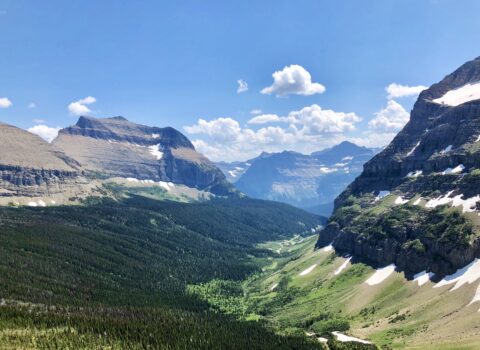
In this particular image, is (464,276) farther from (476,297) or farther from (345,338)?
(345,338)

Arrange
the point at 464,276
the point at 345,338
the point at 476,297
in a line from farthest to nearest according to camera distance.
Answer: the point at 464,276 < the point at 345,338 < the point at 476,297

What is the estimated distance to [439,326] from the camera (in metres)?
163

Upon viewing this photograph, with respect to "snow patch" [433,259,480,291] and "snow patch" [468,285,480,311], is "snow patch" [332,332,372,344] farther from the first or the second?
"snow patch" [433,259,480,291]

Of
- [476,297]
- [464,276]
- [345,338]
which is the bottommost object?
[345,338]

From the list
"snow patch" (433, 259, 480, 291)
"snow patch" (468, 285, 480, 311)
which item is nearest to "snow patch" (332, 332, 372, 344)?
"snow patch" (468, 285, 480, 311)

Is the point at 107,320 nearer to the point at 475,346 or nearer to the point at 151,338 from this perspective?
the point at 151,338

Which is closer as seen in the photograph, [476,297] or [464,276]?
[476,297]

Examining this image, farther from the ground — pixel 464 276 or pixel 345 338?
pixel 464 276

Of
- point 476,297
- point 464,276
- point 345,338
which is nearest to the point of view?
point 476,297

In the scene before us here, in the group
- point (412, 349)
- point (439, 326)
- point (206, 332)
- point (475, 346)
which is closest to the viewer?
point (475, 346)

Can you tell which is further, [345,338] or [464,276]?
[464,276]

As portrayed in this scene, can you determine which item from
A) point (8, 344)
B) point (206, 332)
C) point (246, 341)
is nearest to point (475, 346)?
point (246, 341)

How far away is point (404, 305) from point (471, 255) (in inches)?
1409

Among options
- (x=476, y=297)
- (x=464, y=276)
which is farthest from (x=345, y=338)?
(x=464, y=276)
